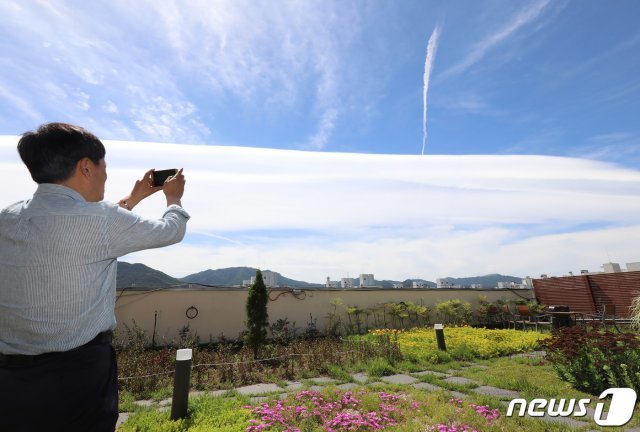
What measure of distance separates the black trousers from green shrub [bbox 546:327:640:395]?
6.67 meters

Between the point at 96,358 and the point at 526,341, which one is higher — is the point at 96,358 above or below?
above

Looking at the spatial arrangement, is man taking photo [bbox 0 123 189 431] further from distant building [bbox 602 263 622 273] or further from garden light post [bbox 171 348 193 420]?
distant building [bbox 602 263 622 273]

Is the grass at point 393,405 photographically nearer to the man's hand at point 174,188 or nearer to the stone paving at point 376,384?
the stone paving at point 376,384

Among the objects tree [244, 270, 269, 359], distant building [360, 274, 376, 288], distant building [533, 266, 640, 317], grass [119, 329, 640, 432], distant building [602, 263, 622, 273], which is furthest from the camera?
distant building [360, 274, 376, 288]

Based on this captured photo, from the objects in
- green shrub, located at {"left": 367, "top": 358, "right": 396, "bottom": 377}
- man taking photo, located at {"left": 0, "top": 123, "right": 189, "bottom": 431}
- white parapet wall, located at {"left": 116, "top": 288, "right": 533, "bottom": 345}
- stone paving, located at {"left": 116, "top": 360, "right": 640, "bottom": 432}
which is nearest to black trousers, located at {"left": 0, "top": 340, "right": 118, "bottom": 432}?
man taking photo, located at {"left": 0, "top": 123, "right": 189, "bottom": 431}

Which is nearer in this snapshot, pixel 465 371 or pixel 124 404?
pixel 124 404

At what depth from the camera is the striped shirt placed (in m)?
1.20

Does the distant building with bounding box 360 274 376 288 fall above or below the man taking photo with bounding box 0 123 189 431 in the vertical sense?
above

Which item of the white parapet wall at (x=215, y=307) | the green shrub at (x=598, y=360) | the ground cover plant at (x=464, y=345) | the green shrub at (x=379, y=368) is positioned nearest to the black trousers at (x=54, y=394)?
the green shrub at (x=379, y=368)

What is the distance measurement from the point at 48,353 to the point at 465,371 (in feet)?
25.0

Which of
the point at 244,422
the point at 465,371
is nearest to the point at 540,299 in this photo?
the point at 465,371

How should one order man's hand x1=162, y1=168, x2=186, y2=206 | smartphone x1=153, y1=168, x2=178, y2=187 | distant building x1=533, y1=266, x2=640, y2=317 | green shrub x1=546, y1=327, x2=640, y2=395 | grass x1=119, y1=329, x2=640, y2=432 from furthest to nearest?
→ distant building x1=533, y1=266, x2=640, y2=317, green shrub x1=546, y1=327, x2=640, y2=395, grass x1=119, y1=329, x2=640, y2=432, smartphone x1=153, y1=168, x2=178, y2=187, man's hand x1=162, y1=168, x2=186, y2=206

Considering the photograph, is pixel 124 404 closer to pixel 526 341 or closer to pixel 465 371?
pixel 465 371

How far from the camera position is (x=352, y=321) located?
1366cm
